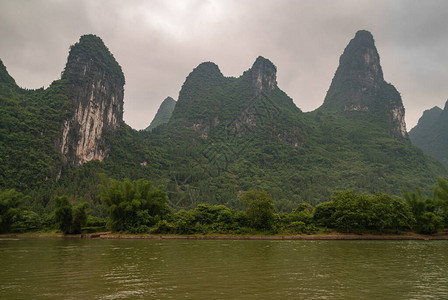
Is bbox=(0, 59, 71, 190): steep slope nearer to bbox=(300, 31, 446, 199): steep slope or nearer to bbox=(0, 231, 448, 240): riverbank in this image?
bbox=(0, 231, 448, 240): riverbank

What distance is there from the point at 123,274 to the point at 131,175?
8184cm

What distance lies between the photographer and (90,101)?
322ft

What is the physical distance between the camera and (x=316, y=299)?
8.01 m

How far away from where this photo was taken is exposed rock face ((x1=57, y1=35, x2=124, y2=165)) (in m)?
87.6

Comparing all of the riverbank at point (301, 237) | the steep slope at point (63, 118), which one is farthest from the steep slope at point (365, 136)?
the steep slope at point (63, 118)

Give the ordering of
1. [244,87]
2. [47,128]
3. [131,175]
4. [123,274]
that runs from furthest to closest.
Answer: [244,87] → [131,175] → [47,128] → [123,274]

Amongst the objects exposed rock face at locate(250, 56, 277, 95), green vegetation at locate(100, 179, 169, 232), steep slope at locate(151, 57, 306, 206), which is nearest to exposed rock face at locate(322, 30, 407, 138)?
steep slope at locate(151, 57, 306, 206)

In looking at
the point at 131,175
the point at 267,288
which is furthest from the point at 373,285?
the point at 131,175

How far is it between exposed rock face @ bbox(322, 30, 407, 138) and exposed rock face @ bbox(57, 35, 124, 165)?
13753 cm

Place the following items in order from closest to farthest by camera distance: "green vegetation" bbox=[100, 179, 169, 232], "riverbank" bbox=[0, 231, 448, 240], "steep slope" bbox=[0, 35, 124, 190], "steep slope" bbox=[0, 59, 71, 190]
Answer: "riverbank" bbox=[0, 231, 448, 240] < "green vegetation" bbox=[100, 179, 169, 232] < "steep slope" bbox=[0, 59, 71, 190] < "steep slope" bbox=[0, 35, 124, 190]

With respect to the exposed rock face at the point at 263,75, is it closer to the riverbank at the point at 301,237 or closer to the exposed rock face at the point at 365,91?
the exposed rock face at the point at 365,91

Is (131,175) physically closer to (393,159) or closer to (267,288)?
(267,288)

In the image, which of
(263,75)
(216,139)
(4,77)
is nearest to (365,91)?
(263,75)

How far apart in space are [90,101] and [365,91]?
6359 inches
